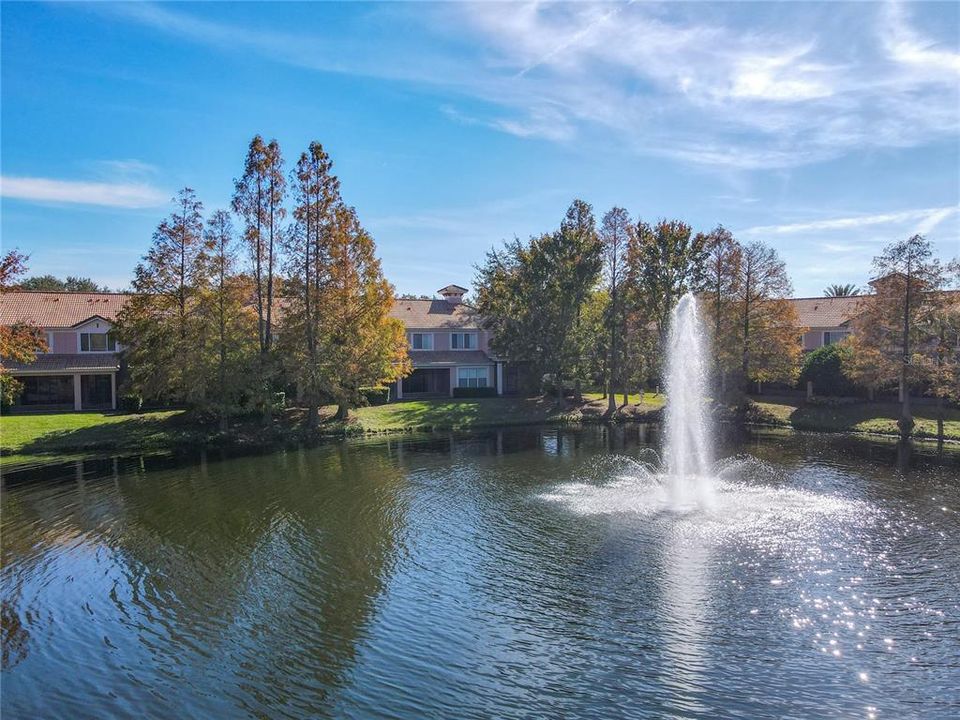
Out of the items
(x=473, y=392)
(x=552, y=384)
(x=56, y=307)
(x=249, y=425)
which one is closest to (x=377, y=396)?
(x=473, y=392)

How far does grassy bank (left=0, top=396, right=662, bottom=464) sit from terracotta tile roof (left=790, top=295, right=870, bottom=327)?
53.4 ft

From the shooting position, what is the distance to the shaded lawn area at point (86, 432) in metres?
32.8

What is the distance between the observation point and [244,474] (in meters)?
26.6

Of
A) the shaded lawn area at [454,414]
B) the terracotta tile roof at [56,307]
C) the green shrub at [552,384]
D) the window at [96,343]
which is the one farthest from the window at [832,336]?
the window at [96,343]

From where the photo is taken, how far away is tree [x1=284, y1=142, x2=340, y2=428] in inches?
1465

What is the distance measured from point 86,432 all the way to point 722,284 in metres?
39.2

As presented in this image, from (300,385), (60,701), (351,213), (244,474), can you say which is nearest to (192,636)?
(60,701)

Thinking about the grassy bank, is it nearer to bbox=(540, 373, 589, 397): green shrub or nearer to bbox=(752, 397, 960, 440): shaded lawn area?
bbox=(540, 373, 589, 397): green shrub

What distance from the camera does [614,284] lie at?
4491 centimetres

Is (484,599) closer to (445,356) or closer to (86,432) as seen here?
(86,432)

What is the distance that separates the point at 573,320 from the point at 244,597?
35.5m

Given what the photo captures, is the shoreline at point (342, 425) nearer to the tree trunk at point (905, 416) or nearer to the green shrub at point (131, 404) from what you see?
the tree trunk at point (905, 416)

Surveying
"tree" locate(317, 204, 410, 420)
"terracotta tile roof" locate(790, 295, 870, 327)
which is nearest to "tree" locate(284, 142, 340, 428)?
"tree" locate(317, 204, 410, 420)

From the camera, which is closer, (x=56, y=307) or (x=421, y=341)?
(x=56, y=307)
